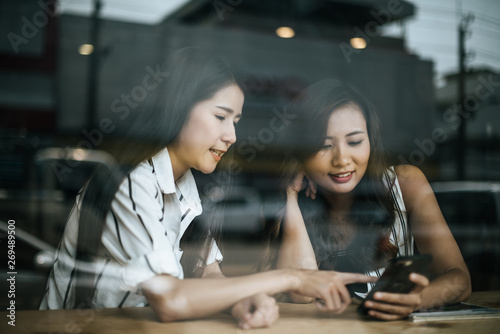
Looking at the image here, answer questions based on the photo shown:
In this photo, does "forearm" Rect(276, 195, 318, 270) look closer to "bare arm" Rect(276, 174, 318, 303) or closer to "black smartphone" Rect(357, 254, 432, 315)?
"bare arm" Rect(276, 174, 318, 303)

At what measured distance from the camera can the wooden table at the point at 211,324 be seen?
48.2 inches

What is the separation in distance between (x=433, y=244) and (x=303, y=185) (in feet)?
1.66

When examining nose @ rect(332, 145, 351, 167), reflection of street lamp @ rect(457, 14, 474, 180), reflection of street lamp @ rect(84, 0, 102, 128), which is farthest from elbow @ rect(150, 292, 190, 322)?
reflection of street lamp @ rect(457, 14, 474, 180)

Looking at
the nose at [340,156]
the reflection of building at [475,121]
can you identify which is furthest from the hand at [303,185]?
the reflection of building at [475,121]

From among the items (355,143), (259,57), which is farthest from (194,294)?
(259,57)

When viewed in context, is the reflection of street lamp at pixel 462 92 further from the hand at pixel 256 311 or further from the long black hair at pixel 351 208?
the hand at pixel 256 311

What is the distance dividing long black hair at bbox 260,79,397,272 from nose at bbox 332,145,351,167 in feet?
0.20

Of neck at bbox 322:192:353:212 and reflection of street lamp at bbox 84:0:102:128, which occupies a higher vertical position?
reflection of street lamp at bbox 84:0:102:128

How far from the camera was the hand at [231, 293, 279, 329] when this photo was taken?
126 cm

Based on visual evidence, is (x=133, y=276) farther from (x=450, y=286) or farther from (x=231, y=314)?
(x=450, y=286)

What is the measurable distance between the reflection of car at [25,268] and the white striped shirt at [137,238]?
96mm

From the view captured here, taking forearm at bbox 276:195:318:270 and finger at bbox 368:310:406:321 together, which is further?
forearm at bbox 276:195:318:270

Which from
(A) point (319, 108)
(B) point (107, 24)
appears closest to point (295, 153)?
(A) point (319, 108)

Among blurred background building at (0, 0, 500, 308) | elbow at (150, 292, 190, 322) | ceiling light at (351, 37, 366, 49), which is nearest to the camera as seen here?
elbow at (150, 292, 190, 322)
